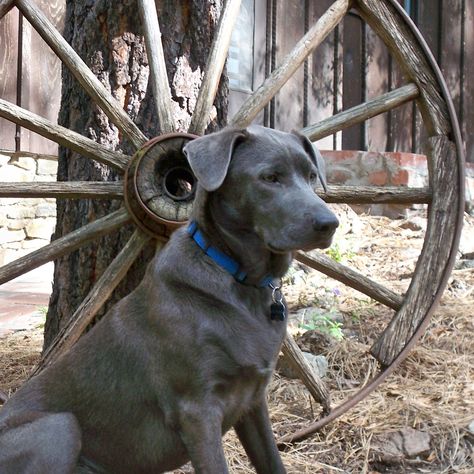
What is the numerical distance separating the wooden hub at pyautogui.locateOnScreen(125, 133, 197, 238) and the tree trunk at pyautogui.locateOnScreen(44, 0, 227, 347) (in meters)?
0.45

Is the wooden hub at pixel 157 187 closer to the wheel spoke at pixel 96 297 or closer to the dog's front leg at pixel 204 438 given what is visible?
the wheel spoke at pixel 96 297

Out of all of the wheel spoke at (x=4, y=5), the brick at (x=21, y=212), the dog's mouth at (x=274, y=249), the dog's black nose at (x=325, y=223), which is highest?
the wheel spoke at (x=4, y=5)

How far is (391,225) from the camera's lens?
6.75m

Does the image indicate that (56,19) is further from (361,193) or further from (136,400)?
(136,400)

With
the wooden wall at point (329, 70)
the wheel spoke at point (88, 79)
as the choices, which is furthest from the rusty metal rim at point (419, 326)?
the wooden wall at point (329, 70)

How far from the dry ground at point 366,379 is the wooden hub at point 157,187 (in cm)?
107

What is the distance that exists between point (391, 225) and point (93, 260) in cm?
379

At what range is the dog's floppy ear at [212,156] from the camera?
2301 mm

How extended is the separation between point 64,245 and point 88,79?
2.50 feet

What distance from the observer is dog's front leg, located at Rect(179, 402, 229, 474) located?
2234 millimetres

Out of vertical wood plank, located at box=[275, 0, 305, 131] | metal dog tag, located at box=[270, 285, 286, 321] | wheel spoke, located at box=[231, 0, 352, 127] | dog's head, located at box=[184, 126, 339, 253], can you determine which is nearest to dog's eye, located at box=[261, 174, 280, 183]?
dog's head, located at box=[184, 126, 339, 253]

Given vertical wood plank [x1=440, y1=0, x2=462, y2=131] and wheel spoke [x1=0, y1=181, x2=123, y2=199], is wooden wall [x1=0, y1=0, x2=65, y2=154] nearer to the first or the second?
wheel spoke [x1=0, y1=181, x2=123, y2=199]

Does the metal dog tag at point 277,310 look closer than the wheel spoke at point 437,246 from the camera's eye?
Yes

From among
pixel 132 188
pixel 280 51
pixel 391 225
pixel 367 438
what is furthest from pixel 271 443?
pixel 280 51
